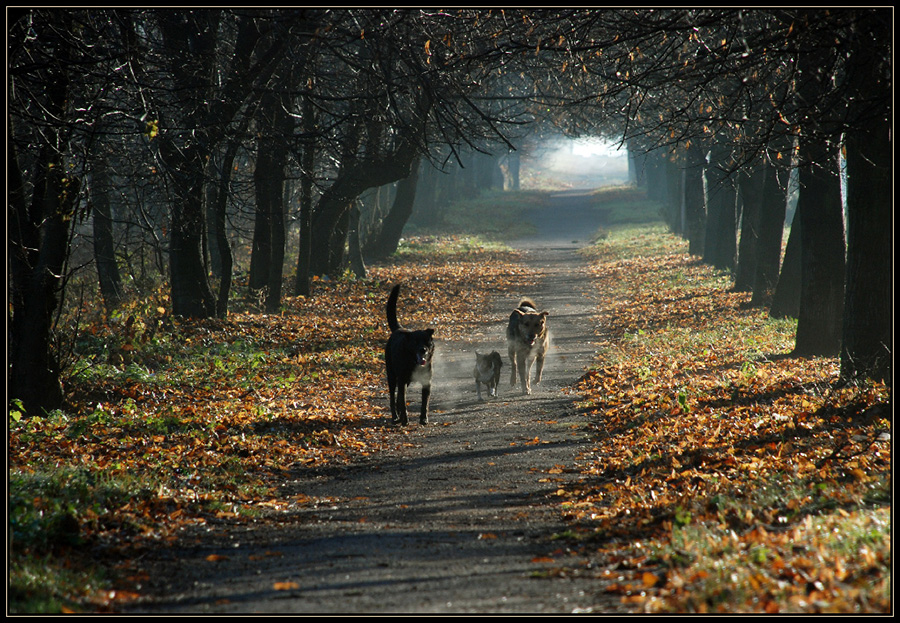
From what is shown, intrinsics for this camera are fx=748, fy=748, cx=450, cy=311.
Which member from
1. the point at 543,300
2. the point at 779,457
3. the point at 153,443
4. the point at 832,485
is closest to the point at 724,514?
the point at 832,485

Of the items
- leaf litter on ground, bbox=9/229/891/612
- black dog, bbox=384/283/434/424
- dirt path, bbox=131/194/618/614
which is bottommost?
dirt path, bbox=131/194/618/614

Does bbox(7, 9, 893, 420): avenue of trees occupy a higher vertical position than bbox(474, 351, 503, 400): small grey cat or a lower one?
higher

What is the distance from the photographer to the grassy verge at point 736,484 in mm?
3928

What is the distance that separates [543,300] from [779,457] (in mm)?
17767

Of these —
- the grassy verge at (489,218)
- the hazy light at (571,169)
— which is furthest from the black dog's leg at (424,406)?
the hazy light at (571,169)

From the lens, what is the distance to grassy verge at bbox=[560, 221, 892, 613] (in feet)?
12.9

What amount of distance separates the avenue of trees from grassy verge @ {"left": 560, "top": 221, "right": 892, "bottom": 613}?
1476 mm

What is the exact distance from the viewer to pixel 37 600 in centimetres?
407

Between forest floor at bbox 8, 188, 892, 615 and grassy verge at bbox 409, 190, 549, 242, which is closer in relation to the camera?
forest floor at bbox 8, 188, 892, 615

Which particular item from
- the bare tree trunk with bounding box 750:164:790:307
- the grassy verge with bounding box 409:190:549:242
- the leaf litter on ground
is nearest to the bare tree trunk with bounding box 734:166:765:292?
the bare tree trunk with bounding box 750:164:790:307

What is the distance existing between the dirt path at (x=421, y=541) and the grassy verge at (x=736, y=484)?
0.36m

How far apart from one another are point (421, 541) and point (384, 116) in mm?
9584

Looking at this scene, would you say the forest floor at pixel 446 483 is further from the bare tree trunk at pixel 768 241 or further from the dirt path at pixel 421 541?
the bare tree trunk at pixel 768 241

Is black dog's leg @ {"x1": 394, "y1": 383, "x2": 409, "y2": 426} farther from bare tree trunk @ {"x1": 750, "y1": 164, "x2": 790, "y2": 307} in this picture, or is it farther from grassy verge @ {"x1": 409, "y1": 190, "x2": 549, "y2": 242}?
grassy verge @ {"x1": 409, "y1": 190, "x2": 549, "y2": 242}
